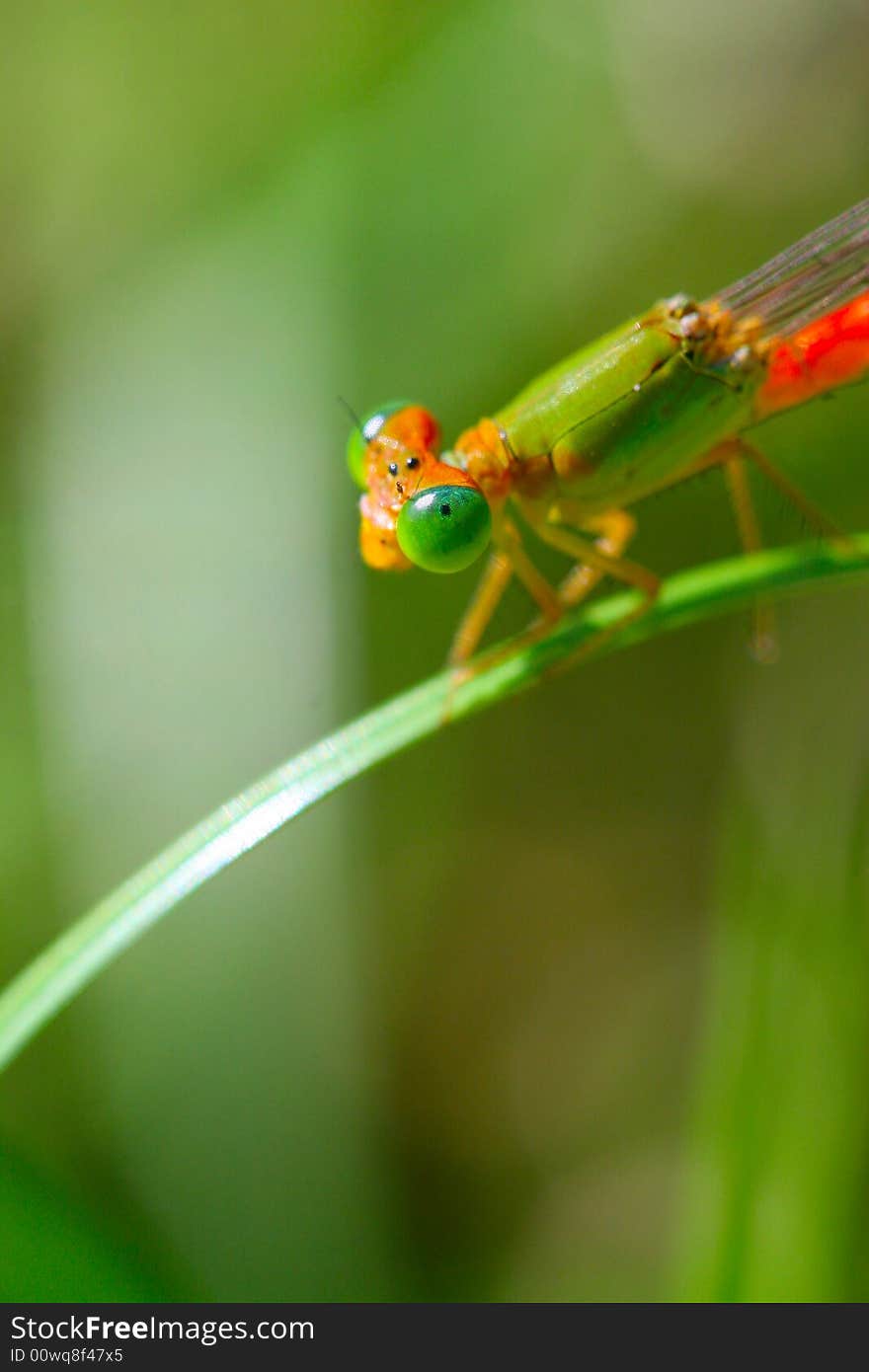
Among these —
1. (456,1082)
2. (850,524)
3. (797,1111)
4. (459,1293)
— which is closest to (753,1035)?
(797,1111)

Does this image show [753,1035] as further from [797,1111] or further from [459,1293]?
[459,1293]

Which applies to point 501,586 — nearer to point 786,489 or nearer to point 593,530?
point 593,530

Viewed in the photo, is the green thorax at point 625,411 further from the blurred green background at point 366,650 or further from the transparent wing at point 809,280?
the blurred green background at point 366,650

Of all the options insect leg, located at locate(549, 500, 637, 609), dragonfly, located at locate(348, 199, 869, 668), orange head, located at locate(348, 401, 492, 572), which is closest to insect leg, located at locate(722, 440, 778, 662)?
dragonfly, located at locate(348, 199, 869, 668)

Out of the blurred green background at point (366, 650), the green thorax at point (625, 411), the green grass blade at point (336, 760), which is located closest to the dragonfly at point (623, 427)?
the green thorax at point (625, 411)

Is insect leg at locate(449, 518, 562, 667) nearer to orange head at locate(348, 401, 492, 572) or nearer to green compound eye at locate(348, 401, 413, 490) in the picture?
orange head at locate(348, 401, 492, 572)

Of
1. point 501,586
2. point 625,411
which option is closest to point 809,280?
point 625,411
